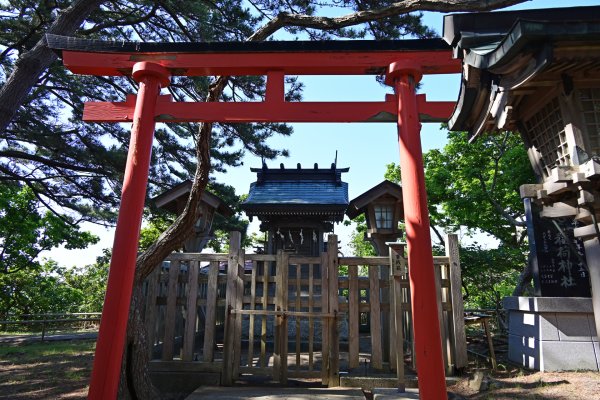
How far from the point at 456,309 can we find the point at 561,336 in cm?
211

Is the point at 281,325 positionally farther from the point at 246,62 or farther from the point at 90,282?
the point at 90,282

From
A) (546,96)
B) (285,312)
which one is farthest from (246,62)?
(285,312)

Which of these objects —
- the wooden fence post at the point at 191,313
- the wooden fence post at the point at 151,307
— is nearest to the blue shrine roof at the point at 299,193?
the wooden fence post at the point at 191,313

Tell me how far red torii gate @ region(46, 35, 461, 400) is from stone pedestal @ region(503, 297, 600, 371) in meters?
4.63

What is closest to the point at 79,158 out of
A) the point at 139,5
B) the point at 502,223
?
the point at 139,5

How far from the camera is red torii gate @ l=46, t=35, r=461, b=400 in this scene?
3.54m

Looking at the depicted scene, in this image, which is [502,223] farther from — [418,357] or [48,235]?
[48,235]

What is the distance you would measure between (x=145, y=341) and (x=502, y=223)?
551 inches

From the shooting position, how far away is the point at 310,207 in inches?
445

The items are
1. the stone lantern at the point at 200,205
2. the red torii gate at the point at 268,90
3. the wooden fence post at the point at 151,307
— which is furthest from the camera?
the stone lantern at the point at 200,205

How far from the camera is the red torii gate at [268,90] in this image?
3.54 m

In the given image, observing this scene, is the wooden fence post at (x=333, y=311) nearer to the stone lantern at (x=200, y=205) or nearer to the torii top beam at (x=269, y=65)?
the torii top beam at (x=269, y=65)

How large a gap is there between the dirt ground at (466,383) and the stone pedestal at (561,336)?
9.9 inches

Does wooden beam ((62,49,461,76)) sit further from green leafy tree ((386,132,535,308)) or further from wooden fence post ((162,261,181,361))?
green leafy tree ((386,132,535,308))
